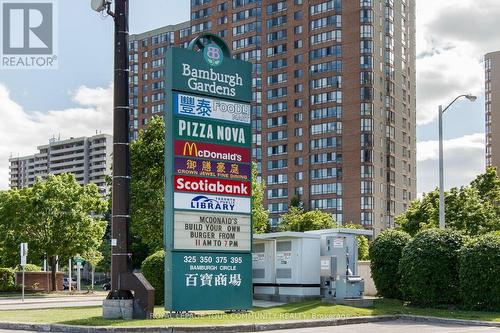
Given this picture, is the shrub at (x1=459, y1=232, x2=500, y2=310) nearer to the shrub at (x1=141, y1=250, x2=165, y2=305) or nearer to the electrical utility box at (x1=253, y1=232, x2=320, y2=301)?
the electrical utility box at (x1=253, y1=232, x2=320, y2=301)

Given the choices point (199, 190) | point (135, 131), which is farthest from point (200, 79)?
point (135, 131)

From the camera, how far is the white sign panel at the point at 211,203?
23.7m

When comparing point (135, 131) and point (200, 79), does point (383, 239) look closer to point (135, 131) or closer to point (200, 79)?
point (200, 79)

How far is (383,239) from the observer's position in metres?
31.6

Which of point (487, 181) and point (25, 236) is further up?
point (487, 181)

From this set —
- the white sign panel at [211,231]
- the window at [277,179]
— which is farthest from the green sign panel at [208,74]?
the window at [277,179]

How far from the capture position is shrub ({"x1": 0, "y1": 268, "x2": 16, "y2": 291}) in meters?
55.6

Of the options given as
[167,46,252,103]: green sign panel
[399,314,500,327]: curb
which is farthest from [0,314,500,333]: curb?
[167,46,252,103]: green sign panel

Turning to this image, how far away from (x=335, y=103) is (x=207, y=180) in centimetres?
9399

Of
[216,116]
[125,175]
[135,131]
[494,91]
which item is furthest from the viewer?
[494,91]

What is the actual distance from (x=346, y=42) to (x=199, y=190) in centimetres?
9587

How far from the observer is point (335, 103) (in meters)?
117

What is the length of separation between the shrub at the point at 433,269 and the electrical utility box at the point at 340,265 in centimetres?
201

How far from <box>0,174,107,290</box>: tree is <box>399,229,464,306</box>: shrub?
33154 mm
